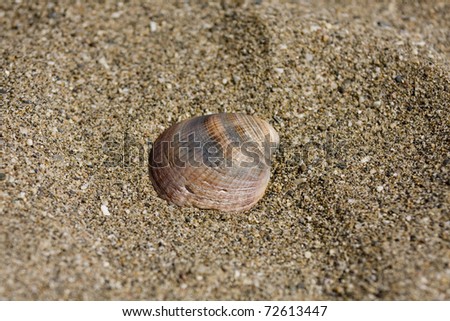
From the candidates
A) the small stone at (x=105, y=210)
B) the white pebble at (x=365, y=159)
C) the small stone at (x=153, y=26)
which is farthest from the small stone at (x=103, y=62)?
the white pebble at (x=365, y=159)

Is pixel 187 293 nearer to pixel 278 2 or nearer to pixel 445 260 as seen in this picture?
pixel 445 260

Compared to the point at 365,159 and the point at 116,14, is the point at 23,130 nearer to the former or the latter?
the point at 116,14

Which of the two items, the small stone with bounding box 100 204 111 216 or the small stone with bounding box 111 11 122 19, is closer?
the small stone with bounding box 100 204 111 216

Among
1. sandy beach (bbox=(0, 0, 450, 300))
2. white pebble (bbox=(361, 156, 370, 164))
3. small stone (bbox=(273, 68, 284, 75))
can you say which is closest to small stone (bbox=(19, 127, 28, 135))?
sandy beach (bbox=(0, 0, 450, 300))

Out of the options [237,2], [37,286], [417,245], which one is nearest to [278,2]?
[237,2]

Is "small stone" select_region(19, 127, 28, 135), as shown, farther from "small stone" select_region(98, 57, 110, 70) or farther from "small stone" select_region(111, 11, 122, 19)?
"small stone" select_region(111, 11, 122, 19)

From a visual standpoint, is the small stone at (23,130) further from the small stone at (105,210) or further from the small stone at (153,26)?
the small stone at (153,26)
